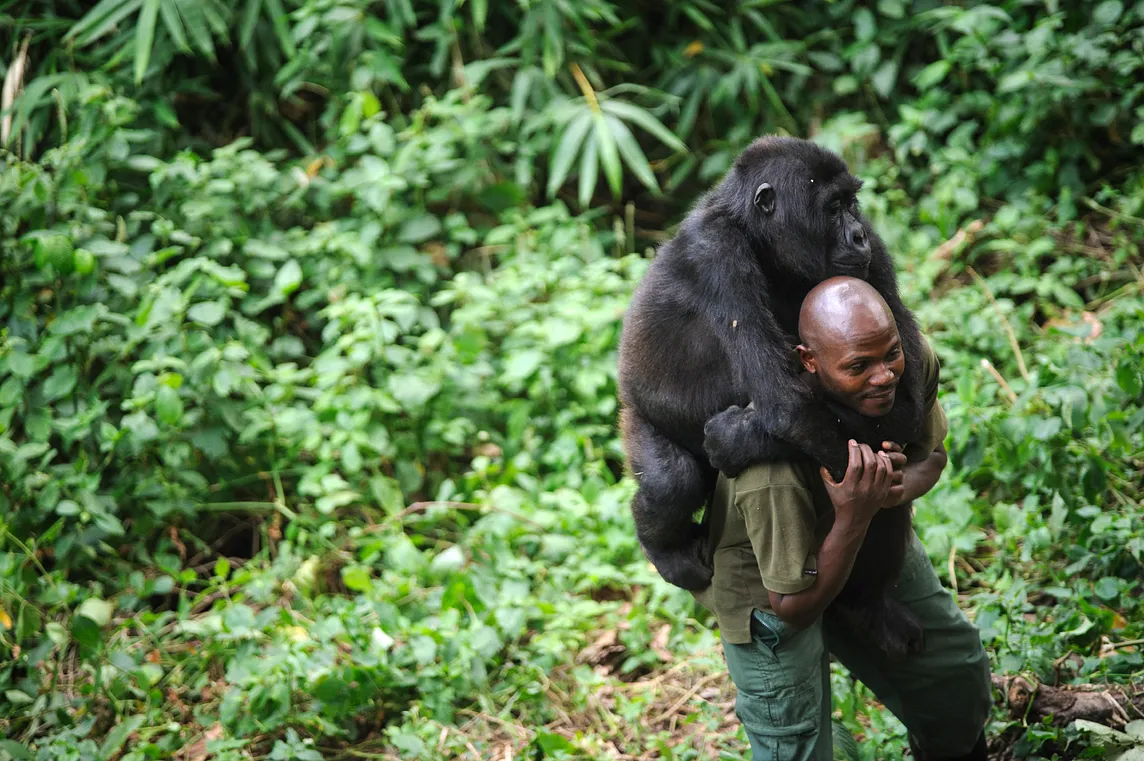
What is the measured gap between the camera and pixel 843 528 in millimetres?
2479


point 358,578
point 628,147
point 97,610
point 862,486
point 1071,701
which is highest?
point 862,486

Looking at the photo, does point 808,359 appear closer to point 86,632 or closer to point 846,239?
point 846,239

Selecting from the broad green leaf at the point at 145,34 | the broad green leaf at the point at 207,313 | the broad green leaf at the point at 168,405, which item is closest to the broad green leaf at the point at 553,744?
the broad green leaf at the point at 168,405

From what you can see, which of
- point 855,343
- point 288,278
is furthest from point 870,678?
point 288,278

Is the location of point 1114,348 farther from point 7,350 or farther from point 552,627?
point 7,350

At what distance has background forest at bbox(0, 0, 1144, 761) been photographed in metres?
3.99

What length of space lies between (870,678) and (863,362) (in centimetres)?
106

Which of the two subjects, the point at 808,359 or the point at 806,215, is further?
the point at 806,215

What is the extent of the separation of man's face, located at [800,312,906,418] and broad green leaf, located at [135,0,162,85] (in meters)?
4.56

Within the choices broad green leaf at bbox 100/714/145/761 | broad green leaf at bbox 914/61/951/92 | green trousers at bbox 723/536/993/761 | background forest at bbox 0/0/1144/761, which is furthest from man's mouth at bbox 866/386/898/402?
broad green leaf at bbox 914/61/951/92

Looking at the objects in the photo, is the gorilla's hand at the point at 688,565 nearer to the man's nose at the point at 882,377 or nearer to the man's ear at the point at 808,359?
the man's ear at the point at 808,359

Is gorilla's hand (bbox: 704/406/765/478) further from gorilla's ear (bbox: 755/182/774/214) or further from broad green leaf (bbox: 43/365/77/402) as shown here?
broad green leaf (bbox: 43/365/77/402)

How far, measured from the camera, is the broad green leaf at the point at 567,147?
6023 mm

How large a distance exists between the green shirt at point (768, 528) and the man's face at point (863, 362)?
22 cm
